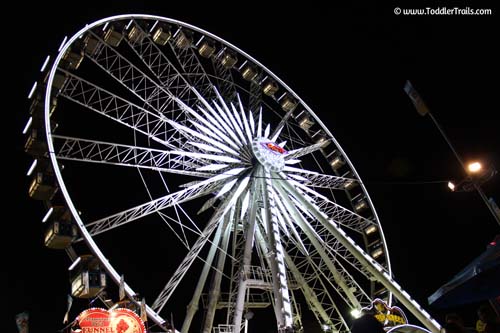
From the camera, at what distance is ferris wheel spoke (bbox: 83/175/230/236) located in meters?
14.3

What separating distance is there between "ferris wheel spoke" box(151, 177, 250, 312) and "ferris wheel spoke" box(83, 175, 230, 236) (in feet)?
2.48

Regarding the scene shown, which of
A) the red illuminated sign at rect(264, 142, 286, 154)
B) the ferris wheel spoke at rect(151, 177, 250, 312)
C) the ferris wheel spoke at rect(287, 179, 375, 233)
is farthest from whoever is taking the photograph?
the ferris wheel spoke at rect(287, 179, 375, 233)

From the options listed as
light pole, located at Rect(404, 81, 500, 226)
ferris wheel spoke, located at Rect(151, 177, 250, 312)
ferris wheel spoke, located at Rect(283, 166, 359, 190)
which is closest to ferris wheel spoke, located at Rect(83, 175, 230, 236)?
ferris wheel spoke, located at Rect(151, 177, 250, 312)

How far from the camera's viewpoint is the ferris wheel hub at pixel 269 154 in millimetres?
18688

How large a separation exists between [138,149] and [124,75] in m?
3.73

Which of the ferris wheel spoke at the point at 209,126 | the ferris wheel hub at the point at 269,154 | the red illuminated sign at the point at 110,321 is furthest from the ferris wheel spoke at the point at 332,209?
the red illuminated sign at the point at 110,321

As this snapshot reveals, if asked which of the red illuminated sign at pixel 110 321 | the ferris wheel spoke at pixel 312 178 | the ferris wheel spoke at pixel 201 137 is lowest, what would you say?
the red illuminated sign at pixel 110 321

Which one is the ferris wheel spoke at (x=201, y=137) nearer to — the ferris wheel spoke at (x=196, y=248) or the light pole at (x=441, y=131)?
the ferris wheel spoke at (x=196, y=248)

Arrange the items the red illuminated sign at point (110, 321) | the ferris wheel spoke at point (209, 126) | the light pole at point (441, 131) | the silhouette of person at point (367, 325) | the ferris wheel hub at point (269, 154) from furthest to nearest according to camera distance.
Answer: the ferris wheel hub at point (269, 154) < the ferris wheel spoke at point (209, 126) < the red illuminated sign at point (110, 321) < the light pole at point (441, 131) < the silhouette of person at point (367, 325)

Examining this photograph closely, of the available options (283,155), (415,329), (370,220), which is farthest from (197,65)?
(415,329)

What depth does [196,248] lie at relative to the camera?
16266 millimetres

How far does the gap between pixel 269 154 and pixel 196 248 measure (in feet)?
16.1

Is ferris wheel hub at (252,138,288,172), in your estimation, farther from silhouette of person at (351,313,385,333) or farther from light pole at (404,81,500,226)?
silhouette of person at (351,313,385,333)

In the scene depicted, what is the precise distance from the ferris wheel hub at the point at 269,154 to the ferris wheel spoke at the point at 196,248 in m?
0.92
